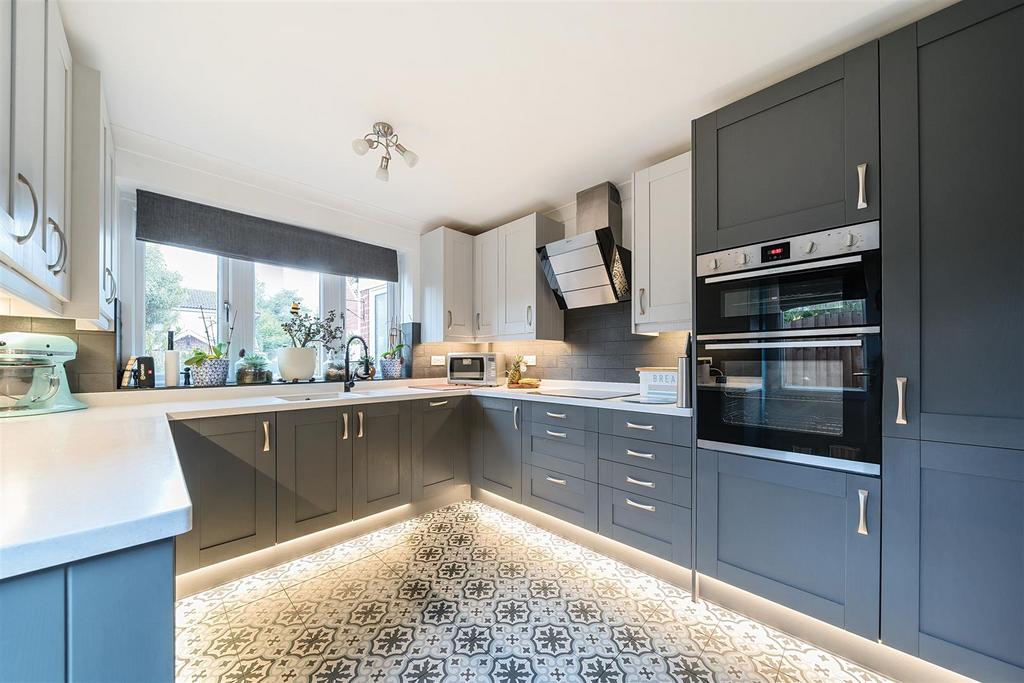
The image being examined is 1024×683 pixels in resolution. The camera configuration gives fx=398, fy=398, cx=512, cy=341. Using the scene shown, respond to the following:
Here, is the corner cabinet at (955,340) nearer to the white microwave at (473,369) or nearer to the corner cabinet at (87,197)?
the white microwave at (473,369)

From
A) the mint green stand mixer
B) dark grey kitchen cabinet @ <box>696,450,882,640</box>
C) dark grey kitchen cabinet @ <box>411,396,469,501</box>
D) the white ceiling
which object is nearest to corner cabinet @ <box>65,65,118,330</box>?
the white ceiling

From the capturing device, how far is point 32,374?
1.67 metres

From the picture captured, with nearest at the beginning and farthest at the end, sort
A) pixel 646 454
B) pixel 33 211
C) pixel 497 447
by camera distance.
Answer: pixel 33 211 → pixel 646 454 → pixel 497 447

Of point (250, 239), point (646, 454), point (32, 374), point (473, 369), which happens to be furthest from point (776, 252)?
point (32, 374)

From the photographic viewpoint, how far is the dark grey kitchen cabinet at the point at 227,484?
187 centimetres

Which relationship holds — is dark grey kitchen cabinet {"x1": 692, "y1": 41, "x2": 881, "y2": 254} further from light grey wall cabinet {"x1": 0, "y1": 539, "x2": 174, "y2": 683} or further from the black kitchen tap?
the black kitchen tap

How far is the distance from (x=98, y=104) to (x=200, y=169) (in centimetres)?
99

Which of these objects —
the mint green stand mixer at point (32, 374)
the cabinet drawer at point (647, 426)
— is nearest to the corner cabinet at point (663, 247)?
the cabinet drawer at point (647, 426)

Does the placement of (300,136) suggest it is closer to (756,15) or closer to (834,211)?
(756,15)

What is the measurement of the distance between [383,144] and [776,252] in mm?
1971

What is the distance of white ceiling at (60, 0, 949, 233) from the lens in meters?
1.40

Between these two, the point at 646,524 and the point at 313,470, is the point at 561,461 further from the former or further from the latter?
the point at 313,470

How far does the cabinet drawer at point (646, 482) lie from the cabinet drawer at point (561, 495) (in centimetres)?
14

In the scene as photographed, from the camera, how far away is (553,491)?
2.48 metres
